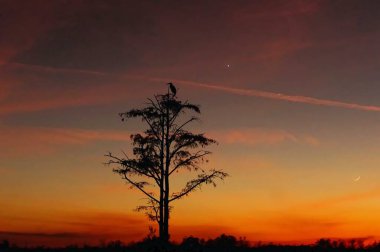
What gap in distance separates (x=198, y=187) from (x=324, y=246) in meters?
10.6

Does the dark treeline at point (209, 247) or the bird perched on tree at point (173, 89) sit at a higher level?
the bird perched on tree at point (173, 89)

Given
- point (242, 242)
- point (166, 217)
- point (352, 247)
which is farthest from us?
point (166, 217)

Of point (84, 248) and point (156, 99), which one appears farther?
point (156, 99)

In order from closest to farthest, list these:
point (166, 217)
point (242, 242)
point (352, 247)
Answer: point (352, 247), point (242, 242), point (166, 217)

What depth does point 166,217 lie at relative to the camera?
126ft

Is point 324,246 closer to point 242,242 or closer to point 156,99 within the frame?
point 242,242

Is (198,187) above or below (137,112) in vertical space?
below

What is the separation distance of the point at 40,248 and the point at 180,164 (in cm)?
1037

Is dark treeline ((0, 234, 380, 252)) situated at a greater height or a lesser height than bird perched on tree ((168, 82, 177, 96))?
lesser

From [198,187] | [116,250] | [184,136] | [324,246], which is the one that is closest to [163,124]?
[184,136]

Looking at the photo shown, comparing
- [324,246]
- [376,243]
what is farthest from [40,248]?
[376,243]

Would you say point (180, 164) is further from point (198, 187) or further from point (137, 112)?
point (137, 112)

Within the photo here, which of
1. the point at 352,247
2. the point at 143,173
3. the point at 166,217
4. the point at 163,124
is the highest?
the point at 163,124

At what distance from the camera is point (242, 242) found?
34.8 meters
